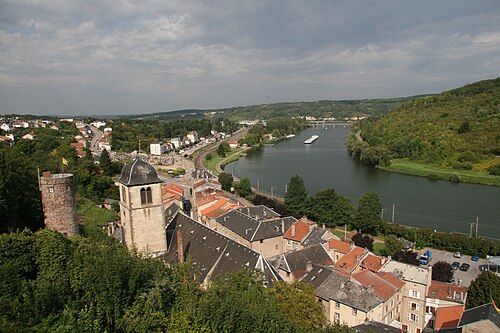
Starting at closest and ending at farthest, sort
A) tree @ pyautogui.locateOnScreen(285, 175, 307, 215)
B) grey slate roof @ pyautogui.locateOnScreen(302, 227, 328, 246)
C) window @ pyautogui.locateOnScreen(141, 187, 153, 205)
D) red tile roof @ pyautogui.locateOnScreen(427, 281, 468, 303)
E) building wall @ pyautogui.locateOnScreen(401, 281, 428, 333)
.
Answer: window @ pyautogui.locateOnScreen(141, 187, 153, 205) < red tile roof @ pyautogui.locateOnScreen(427, 281, 468, 303) < building wall @ pyautogui.locateOnScreen(401, 281, 428, 333) < grey slate roof @ pyautogui.locateOnScreen(302, 227, 328, 246) < tree @ pyautogui.locateOnScreen(285, 175, 307, 215)

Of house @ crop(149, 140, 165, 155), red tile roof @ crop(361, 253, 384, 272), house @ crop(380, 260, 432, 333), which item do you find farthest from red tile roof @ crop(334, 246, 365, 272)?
house @ crop(149, 140, 165, 155)

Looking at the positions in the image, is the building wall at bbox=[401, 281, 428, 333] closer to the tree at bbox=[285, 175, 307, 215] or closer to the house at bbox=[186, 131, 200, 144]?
the tree at bbox=[285, 175, 307, 215]

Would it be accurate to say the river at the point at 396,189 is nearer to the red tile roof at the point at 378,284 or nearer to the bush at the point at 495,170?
the bush at the point at 495,170

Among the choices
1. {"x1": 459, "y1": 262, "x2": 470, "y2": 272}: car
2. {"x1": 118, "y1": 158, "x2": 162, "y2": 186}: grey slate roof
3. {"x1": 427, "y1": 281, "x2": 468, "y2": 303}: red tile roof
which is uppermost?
{"x1": 118, "y1": 158, "x2": 162, "y2": 186}: grey slate roof

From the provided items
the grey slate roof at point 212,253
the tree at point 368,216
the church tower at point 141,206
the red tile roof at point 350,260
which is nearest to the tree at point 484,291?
the red tile roof at point 350,260

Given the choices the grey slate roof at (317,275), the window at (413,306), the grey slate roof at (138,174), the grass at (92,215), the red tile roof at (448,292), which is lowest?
the window at (413,306)

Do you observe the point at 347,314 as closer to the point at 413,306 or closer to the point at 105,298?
the point at 413,306
